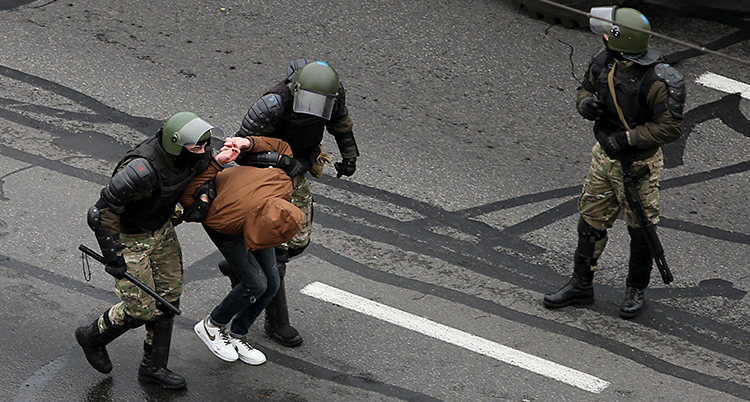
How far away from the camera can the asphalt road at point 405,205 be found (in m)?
5.83

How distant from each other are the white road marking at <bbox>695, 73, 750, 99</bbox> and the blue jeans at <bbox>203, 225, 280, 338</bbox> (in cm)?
539

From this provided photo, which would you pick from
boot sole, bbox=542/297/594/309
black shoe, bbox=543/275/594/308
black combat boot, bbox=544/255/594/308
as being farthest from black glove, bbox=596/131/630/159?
boot sole, bbox=542/297/594/309

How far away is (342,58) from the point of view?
9422mm

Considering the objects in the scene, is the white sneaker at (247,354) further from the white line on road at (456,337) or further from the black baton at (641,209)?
the black baton at (641,209)

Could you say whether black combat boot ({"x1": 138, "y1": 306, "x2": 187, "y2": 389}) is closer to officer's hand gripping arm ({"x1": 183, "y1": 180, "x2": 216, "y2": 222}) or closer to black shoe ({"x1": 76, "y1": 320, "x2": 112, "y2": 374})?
black shoe ({"x1": 76, "y1": 320, "x2": 112, "y2": 374})

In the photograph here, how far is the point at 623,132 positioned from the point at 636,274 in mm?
1000

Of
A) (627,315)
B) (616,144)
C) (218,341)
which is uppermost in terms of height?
(616,144)

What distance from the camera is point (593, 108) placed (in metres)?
6.25

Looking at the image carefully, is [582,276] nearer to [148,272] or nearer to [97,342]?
[148,272]

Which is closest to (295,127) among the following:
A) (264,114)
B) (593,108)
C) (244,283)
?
(264,114)

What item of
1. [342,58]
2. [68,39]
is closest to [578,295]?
[342,58]

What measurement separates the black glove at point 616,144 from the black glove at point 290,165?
6.60ft

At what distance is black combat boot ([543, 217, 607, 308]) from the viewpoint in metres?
6.53

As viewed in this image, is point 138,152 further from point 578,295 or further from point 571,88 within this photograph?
point 571,88
